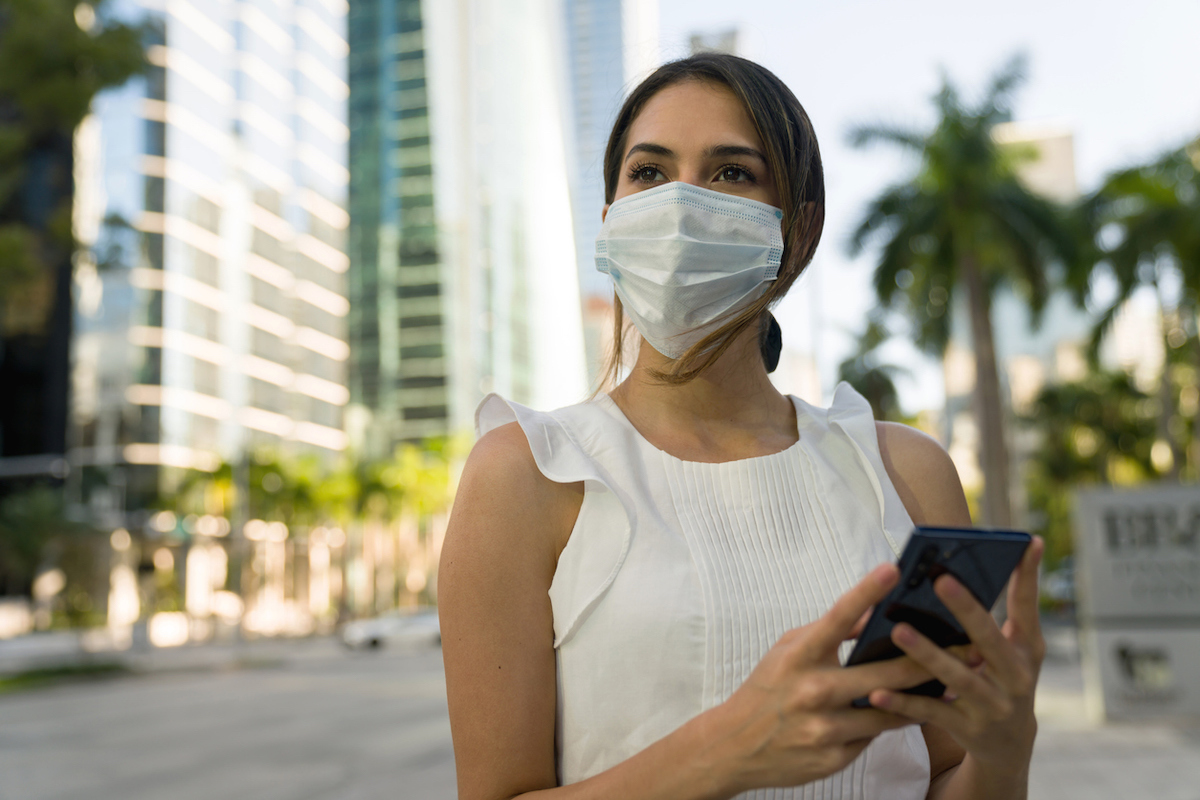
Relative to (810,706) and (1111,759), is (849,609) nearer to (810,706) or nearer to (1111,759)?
(810,706)

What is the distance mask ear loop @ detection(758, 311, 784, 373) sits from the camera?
6.62 feet

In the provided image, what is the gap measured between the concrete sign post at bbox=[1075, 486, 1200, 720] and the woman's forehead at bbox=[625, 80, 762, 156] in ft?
38.3

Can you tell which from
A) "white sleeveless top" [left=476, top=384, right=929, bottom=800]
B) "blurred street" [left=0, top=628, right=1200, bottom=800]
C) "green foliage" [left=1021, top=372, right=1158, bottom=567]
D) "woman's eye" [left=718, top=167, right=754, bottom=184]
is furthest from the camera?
"green foliage" [left=1021, top=372, right=1158, bottom=567]

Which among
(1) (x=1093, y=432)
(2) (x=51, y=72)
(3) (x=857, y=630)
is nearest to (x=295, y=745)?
(2) (x=51, y=72)

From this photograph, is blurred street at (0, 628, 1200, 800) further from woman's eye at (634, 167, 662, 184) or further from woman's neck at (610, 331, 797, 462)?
woman's eye at (634, 167, 662, 184)

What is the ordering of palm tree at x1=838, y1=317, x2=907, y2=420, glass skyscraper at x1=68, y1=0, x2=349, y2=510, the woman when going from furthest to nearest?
glass skyscraper at x1=68, y1=0, x2=349, y2=510
palm tree at x1=838, y1=317, x2=907, y2=420
the woman

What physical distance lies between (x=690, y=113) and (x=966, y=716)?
3.65 ft

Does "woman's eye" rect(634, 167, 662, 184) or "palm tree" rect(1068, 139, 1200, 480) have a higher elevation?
"palm tree" rect(1068, 139, 1200, 480)

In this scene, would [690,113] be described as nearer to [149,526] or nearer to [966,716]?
[966,716]

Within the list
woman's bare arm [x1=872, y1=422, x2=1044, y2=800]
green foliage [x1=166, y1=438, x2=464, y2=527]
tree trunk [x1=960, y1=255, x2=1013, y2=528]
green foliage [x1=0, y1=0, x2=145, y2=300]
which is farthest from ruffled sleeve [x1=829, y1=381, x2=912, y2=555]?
green foliage [x1=166, y1=438, x2=464, y2=527]

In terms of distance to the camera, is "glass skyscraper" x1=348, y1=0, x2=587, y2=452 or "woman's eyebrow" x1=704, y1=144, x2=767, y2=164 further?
"glass skyscraper" x1=348, y1=0, x2=587, y2=452

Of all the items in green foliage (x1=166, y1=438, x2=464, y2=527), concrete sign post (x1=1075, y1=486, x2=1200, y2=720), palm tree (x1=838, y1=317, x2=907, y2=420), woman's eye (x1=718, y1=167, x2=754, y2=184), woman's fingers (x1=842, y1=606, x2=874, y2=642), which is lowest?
concrete sign post (x1=1075, y1=486, x2=1200, y2=720)

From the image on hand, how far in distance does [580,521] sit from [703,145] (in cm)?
70

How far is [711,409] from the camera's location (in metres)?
1.85
